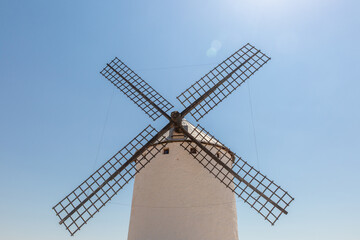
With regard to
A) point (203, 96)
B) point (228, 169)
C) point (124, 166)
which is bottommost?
point (228, 169)

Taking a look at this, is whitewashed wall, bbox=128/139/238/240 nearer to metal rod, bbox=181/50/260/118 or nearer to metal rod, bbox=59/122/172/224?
metal rod, bbox=59/122/172/224

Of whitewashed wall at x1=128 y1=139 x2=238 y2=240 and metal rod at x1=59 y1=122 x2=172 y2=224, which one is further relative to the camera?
metal rod at x1=59 y1=122 x2=172 y2=224

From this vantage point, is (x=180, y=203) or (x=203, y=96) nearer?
(x=180, y=203)

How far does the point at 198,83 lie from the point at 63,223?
255 inches

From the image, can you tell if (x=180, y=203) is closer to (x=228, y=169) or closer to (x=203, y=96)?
(x=228, y=169)

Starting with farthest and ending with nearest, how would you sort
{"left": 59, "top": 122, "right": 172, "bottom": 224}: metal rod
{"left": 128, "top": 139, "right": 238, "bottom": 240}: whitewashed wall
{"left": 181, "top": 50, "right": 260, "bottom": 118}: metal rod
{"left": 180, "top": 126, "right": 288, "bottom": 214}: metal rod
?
{"left": 181, "top": 50, "right": 260, "bottom": 118}: metal rod < {"left": 59, "top": 122, "right": 172, "bottom": 224}: metal rod < {"left": 128, "top": 139, "right": 238, "bottom": 240}: whitewashed wall < {"left": 180, "top": 126, "right": 288, "bottom": 214}: metal rod

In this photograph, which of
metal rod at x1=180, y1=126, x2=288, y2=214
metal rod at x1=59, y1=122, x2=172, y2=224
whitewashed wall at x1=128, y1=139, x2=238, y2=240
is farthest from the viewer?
metal rod at x1=59, y1=122, x2=172, y2=224

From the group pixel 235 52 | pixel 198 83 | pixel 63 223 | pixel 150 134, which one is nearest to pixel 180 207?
pixel 150 134

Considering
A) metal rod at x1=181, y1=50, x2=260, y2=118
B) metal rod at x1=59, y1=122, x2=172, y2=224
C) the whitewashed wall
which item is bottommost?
the whitewashed wall

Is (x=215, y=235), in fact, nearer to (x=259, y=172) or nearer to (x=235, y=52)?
(x=259, y=172)

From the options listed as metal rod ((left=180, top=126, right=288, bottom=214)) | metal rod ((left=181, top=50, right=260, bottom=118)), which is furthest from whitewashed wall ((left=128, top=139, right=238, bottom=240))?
metal rod ((left=181, top=50, right=260, bottom=118))

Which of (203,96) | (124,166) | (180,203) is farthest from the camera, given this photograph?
(203,96)

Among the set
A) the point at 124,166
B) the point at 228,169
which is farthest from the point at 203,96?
the point at 124,166

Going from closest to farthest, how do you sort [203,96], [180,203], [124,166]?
[180,203] → [124,166] → [203,96]
